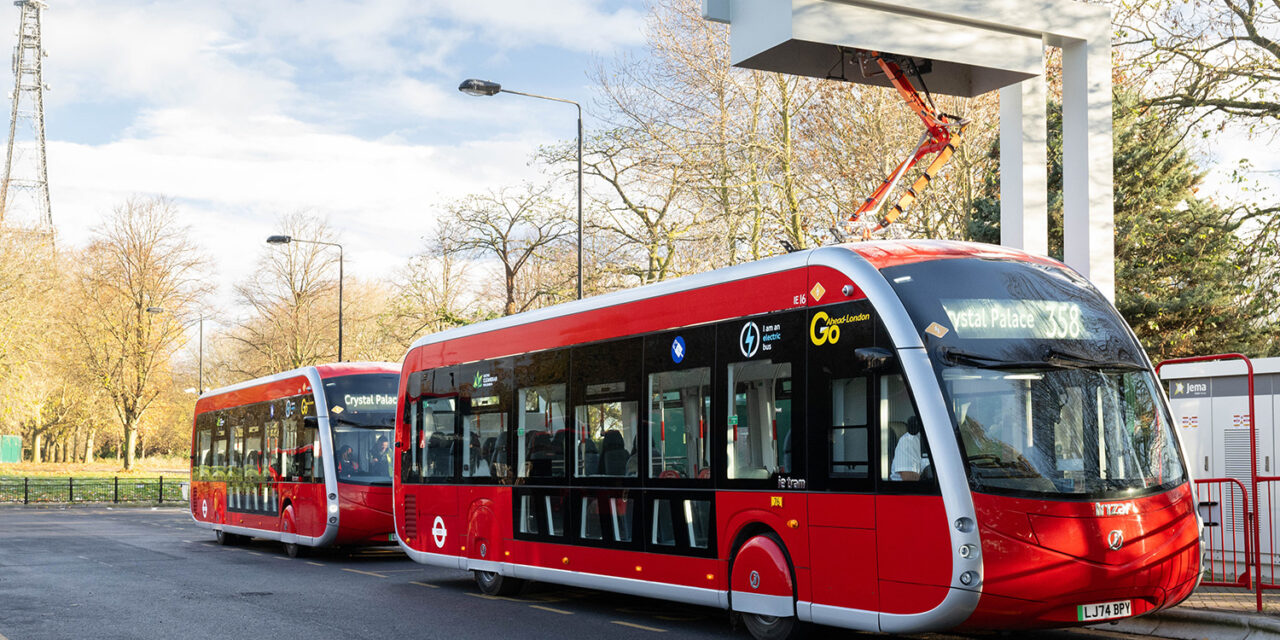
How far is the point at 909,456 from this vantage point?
890cm

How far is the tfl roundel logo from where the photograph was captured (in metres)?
10.7

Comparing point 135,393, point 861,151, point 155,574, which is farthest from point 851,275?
point 135,393

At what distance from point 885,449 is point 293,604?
7.53 m

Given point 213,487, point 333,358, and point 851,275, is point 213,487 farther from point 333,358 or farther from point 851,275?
point 333,358

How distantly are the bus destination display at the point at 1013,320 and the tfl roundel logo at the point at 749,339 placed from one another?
196cm

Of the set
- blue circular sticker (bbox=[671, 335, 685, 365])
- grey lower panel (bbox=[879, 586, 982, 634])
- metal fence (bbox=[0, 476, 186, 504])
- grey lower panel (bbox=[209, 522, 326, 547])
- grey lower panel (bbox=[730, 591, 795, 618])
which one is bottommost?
metal fence (bbox=[0, 476, 186, 504])

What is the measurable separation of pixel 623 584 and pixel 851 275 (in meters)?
4.29

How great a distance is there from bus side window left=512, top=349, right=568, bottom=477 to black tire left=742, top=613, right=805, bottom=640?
3.50m

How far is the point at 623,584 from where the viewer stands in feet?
40.2

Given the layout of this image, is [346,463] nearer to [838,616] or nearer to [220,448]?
[220,448]

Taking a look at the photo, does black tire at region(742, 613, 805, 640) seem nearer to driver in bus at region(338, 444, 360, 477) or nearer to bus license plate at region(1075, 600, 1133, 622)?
bus license plate at region(1075, 600, 1133, 622)

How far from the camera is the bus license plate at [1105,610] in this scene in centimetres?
859

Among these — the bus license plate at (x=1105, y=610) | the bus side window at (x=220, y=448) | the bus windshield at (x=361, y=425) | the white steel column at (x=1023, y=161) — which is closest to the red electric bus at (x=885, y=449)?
the bus license plate at (x=1105, y=610)

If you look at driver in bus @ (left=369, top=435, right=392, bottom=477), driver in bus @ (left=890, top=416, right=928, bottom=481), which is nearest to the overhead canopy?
driver in bus @ (left=890, top=416, right=928, bottom=481)
